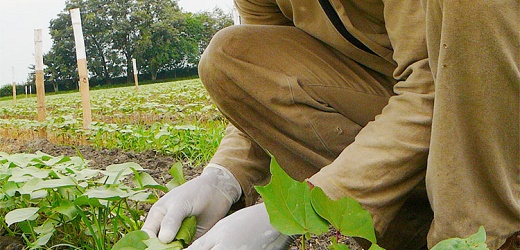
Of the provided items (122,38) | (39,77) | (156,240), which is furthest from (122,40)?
(156,240)

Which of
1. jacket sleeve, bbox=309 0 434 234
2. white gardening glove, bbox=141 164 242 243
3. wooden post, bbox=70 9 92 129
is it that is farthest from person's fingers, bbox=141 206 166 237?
wooden post, bbox=70 9 92 129

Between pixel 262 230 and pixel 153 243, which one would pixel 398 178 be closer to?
pixel 262 230

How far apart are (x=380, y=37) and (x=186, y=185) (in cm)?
54

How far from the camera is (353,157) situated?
0.90 meters

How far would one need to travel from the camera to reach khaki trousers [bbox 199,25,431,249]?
4.01ft

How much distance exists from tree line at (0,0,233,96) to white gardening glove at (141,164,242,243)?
1265 inches

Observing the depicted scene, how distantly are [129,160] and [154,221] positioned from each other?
243cm

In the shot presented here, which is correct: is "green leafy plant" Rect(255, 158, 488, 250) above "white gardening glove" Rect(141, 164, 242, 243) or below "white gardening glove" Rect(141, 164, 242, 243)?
above

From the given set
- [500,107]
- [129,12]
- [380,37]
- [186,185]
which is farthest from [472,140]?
[129,12]

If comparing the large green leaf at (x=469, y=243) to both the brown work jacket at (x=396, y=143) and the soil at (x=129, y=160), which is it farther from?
the soil at (x=129, y=160)

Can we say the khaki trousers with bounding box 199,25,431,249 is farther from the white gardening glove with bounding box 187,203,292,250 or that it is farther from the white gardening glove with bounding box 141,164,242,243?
the white gardening glove with bounding box 187,203,292,250

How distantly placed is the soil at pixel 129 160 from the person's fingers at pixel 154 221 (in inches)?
20.3

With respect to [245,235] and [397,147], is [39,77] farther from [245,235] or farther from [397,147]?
[397,147]

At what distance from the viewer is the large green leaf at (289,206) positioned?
0.73m
